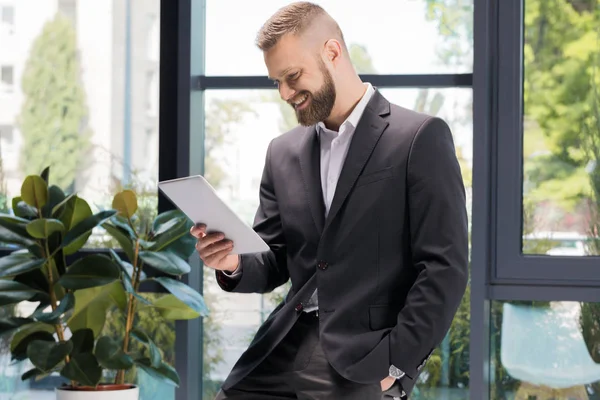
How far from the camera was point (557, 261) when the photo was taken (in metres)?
3.41

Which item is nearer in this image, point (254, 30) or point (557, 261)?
point (557, 261)

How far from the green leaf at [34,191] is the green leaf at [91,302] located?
0.38 metres

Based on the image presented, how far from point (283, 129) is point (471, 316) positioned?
1.13 m

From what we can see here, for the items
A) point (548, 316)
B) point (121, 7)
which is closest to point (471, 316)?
point (548, 316)

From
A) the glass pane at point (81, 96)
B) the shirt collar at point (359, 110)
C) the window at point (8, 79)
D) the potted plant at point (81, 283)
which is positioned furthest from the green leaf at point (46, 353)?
the shirt collar at point (359, 110)

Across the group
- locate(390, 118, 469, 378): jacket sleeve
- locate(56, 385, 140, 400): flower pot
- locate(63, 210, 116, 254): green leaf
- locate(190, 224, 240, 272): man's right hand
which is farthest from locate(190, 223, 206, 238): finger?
locate(56, 385, 140, 400): flower pot

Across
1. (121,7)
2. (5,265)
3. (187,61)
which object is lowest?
(5,265)

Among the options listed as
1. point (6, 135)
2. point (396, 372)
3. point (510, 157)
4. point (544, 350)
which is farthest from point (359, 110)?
point (6, 135)

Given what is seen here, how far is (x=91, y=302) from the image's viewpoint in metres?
Answer: 3.38

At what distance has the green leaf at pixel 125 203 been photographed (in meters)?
3.40

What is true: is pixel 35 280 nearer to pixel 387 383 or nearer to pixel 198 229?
pixel 198 229

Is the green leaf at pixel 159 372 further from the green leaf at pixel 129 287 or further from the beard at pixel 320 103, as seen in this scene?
the beard at pixel 320 103

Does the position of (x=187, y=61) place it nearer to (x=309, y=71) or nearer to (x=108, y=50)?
(x=108, y=50)

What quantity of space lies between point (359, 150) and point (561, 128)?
1610 mm
